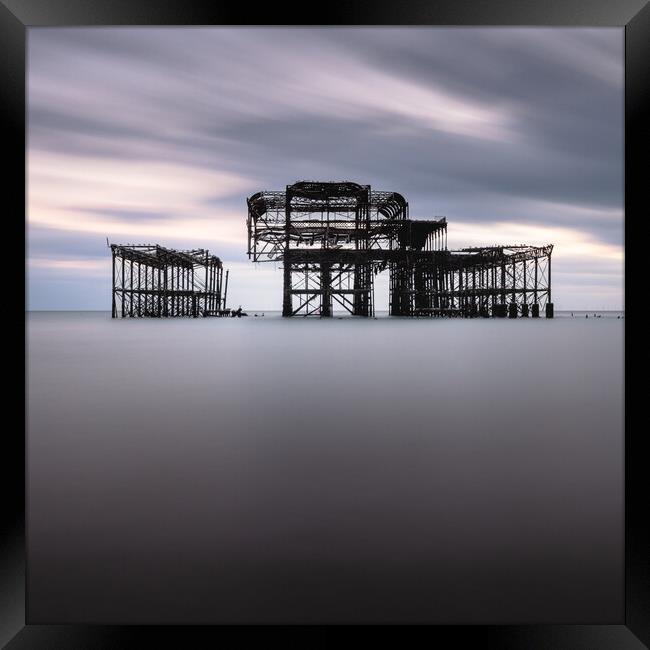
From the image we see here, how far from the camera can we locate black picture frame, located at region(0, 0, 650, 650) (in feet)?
7.76

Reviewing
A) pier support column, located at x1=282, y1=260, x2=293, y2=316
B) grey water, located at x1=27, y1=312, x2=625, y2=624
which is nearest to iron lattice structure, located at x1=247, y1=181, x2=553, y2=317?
pier support column, located at x1=282, y1=260, x2=293, y2=316

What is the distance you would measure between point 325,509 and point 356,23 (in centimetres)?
294

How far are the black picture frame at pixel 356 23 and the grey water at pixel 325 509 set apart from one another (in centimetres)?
13

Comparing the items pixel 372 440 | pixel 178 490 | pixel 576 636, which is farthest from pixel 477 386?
pixel 576 636

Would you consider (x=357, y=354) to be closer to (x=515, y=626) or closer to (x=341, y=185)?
(x=515, y=626)

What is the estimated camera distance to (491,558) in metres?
→ 2.99

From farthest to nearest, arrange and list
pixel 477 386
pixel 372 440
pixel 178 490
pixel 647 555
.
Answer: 1. pixel 477 386
2. pixel 372 440
3. pixel 178 490
4. pixel 647 555

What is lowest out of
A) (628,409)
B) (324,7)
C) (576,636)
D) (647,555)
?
(576,636)

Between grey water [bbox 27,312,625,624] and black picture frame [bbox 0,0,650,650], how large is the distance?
128 millimetres

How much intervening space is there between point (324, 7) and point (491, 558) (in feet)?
9.92

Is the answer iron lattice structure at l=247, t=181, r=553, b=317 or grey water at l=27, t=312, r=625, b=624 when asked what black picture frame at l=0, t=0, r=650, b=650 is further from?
iron lattice structure at l=247, t=181, r=553, b=317

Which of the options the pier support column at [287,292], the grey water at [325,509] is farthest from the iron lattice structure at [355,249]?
the grey water at [325,509]

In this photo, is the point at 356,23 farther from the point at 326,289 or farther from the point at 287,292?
the point at 326,289

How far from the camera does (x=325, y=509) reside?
12.0ft
